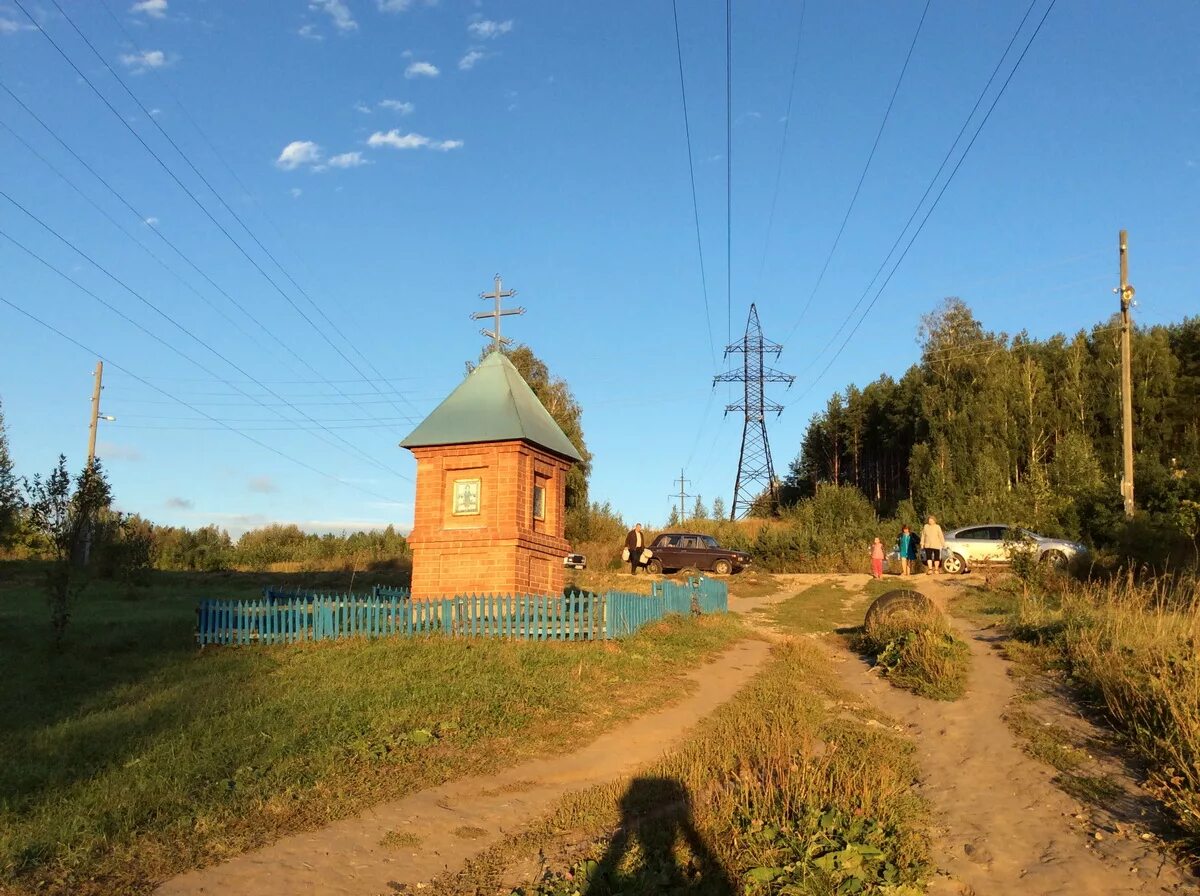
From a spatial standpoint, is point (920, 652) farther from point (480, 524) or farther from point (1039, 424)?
point (1039, 424)

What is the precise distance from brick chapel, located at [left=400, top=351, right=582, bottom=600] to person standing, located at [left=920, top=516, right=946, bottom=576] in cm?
1342

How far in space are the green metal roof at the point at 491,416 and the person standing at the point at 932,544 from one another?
1293 cm

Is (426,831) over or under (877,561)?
under

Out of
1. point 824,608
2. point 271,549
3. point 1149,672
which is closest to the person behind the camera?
point 1149,672

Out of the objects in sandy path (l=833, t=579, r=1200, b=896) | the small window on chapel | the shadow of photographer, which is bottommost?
the shadow of photographer

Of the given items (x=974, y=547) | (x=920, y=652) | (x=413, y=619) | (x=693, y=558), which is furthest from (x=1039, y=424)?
(x=413, y=619)

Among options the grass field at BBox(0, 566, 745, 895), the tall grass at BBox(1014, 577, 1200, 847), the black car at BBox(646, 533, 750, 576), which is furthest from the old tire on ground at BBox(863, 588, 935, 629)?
the black car at BBox(646, 533, 750, 576)

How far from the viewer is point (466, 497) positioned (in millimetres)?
16297

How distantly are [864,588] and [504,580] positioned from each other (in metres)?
13.1

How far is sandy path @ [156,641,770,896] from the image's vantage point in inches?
220

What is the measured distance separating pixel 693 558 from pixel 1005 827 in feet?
76.1

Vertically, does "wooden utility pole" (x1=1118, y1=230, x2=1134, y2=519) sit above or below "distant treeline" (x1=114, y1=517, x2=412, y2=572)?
above

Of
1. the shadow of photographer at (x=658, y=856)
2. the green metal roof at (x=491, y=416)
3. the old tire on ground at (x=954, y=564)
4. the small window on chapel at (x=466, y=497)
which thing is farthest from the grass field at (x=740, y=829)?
the old tire on ground at (x=954, y=564)

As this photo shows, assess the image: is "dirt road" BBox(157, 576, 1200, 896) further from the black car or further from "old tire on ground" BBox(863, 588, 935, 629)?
the black car
